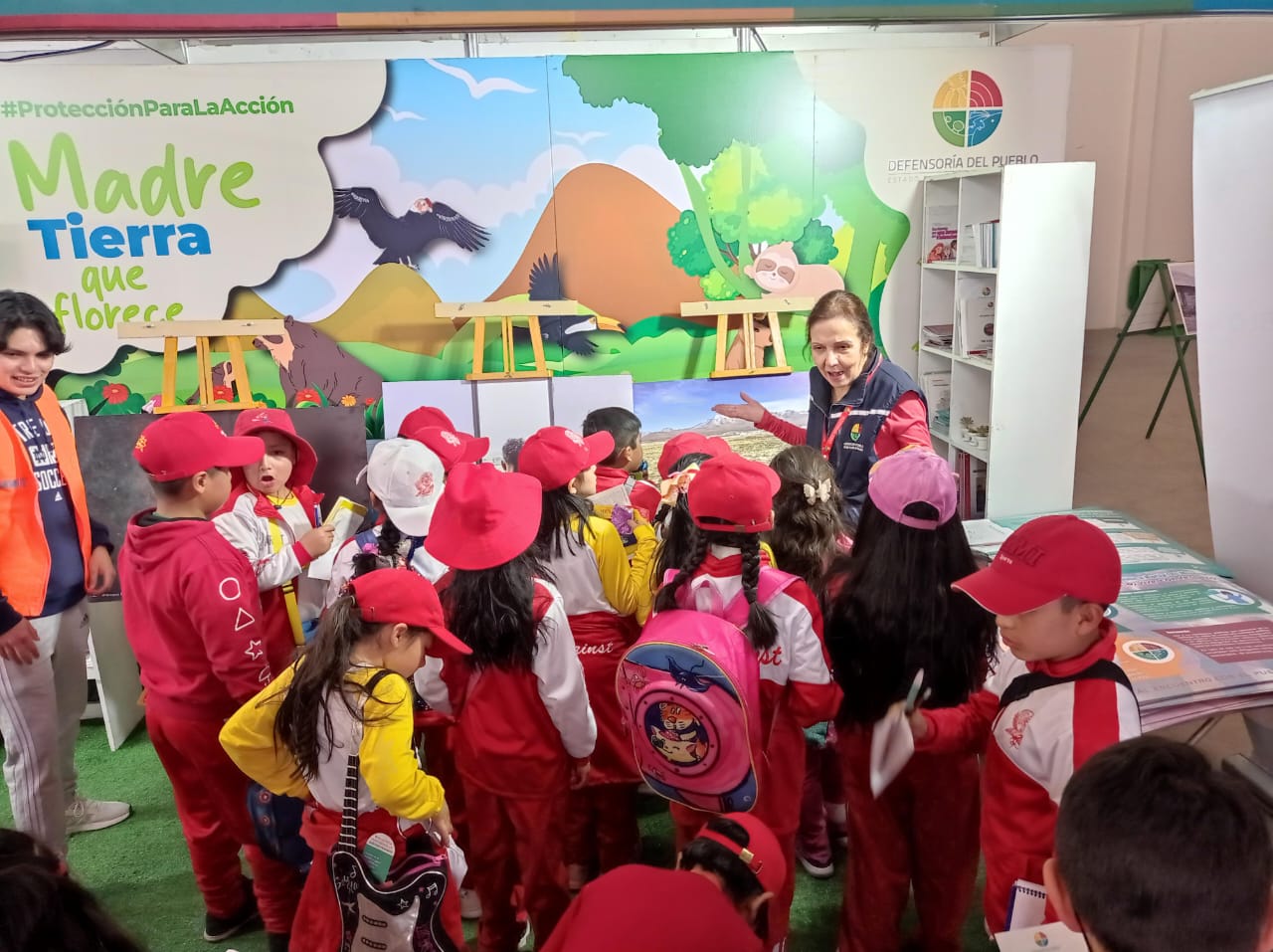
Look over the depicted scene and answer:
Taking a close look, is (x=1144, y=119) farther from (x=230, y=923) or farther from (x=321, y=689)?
(x=230, y=923)

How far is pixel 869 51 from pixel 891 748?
3.59 meters

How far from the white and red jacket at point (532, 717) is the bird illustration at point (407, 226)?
2.67 metres

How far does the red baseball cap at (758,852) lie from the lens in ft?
4.17

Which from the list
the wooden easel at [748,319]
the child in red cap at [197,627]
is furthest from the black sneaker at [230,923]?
the wooden easel at [748,319]

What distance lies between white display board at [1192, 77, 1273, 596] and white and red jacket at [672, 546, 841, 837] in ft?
3.90

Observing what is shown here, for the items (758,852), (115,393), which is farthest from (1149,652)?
(115,393)

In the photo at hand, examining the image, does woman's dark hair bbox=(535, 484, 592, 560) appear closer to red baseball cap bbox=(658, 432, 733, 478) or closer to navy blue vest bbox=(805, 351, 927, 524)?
red baseball cap bbox=(658, 432, 733, 478)

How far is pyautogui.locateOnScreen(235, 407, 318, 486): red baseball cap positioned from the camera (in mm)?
2566

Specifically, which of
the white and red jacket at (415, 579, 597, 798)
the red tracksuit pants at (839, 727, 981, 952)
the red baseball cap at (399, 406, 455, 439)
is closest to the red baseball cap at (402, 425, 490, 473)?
the red baseball cap at (399, 406, 455, 439)

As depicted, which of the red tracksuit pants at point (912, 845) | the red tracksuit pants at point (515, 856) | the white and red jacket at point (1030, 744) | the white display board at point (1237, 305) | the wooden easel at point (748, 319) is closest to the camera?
the white and red jacket at point (1030, 744)

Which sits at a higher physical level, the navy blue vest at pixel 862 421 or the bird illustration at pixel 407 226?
the bird illustration at pixel 407 226

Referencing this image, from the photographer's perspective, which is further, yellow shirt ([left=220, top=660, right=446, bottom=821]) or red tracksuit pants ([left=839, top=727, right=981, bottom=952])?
red tracksuit pants ([left=839, top=727, right=981, bottom=952])

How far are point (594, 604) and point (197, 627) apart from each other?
33.2 inches

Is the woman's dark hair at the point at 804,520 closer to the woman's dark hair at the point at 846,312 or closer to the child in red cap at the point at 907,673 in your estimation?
the child in red cap at the point at 907,673
